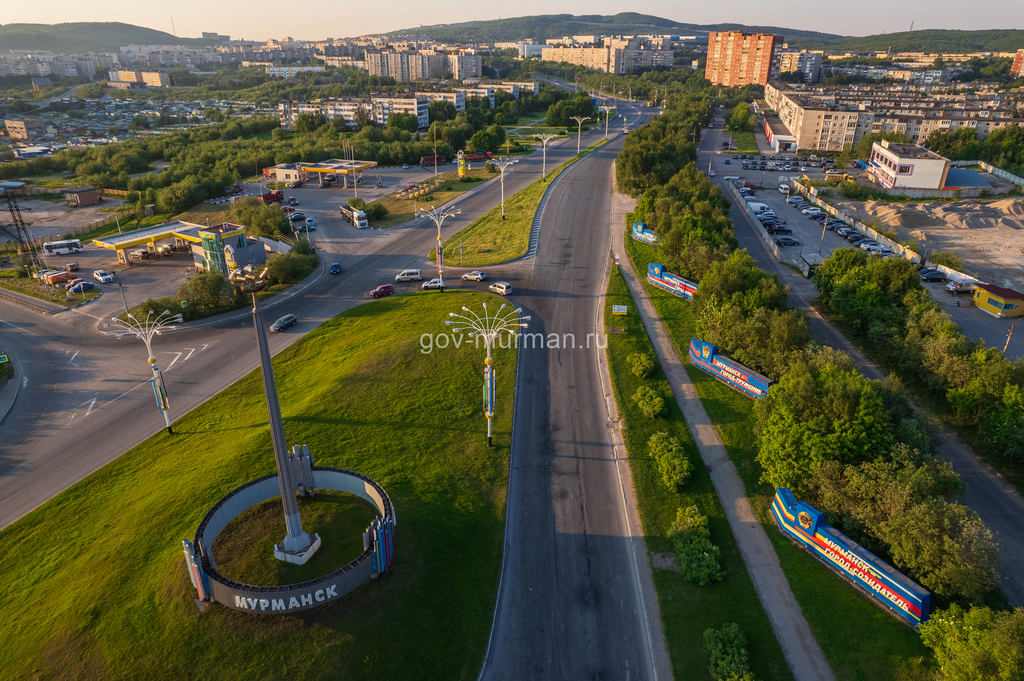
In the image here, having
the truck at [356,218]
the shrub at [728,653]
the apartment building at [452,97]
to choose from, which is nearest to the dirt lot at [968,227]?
the shrub at [728,653]

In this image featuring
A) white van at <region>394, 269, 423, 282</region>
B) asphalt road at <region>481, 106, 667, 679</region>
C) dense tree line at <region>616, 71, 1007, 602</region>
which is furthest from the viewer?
white van at <region>394, 269, 423, 282</region>

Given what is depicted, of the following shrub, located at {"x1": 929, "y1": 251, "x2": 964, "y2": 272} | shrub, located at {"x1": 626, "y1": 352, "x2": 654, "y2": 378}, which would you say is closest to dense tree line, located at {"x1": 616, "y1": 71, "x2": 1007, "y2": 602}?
shrub, located at {"x1": 626, "y1": 352, "x2": 654, "y2": 378}

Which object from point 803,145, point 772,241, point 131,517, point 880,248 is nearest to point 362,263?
point 131,517

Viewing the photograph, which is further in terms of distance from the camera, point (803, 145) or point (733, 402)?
point (803, 145)

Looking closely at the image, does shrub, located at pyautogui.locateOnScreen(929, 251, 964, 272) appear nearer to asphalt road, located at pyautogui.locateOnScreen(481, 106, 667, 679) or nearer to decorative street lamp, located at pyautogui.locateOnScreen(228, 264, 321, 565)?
asphalt road, located at pyautogui.locateOnScreen(481, 106, 667, 679)

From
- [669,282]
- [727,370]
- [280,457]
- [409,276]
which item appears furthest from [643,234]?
[280,457]

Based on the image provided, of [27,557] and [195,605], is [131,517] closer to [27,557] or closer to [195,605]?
[27,557]
